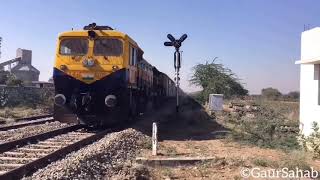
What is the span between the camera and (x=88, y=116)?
16203mm

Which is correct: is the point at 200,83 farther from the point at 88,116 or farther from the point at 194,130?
the point at 88,116

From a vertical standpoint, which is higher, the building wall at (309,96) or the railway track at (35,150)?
the building wall at (309,96)

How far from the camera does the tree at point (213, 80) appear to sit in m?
35.5

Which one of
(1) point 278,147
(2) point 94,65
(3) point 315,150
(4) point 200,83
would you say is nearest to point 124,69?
(2) point 94,65

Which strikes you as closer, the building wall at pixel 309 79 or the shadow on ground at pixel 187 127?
the building wall at pixel 309 79

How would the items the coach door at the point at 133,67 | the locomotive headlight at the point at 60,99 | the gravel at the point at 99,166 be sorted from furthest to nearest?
1. the coach door at the point at 133,67
2. the locomotive headlight at the point at 60,99
3. the gravel at the point at 99,166

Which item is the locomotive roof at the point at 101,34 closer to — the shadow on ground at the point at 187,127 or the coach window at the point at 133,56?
the coach window at the point at 133,56

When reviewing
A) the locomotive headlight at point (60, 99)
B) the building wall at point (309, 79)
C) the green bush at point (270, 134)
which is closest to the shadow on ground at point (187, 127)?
the green bush at point (270, 134)

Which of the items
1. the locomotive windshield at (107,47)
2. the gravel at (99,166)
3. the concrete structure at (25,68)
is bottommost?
the gravel at (99,166)

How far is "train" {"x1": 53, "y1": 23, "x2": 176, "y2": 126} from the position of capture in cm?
1617

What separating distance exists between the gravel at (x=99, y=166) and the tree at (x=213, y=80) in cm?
2355

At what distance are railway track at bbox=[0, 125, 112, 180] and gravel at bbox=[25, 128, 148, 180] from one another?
21cm

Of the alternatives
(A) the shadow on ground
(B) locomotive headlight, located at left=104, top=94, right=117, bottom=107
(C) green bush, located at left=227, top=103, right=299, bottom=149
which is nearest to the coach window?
(B) locomotive headlight, located at left=104, top=94, right=117, bottom=107

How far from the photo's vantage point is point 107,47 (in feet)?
54.4
